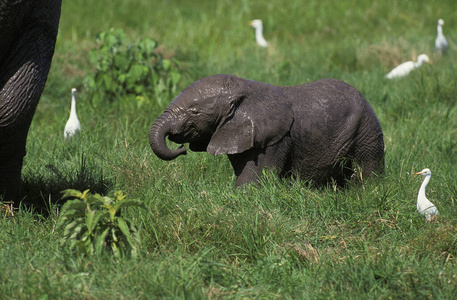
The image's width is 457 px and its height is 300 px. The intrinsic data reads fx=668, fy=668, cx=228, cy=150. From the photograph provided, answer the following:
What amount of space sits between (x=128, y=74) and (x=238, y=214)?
11.6 feet

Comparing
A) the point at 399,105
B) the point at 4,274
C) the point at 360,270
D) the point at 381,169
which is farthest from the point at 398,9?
the point at 4,274

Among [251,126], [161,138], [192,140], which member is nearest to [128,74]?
[192,140]

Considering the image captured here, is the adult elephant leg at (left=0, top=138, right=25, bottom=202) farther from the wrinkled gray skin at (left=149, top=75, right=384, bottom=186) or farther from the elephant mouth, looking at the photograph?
the elephant mouth

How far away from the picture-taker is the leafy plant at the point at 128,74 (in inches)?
287

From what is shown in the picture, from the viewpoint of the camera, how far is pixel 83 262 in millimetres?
3711

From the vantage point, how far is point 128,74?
733 centimetres

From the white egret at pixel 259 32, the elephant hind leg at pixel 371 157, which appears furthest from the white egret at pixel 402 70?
the elephant hind leg at pixel 371 157

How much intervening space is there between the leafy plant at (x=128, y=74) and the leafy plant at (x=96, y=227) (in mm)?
3491

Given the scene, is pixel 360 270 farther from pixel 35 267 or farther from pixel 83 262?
pixel 35 267

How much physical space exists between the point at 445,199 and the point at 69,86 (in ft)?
16.6

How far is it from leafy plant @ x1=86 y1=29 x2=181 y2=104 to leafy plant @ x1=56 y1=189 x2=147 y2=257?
3491 millimetres

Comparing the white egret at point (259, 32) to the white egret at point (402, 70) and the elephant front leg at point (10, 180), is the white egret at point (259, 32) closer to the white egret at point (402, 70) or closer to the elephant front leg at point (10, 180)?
the white egret at point (402, 70)

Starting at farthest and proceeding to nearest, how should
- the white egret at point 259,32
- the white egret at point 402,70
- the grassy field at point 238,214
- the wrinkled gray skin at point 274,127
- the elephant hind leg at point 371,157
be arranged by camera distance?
the white egret at point 259,32
the white egret at point 402,70
the elephant hind leg at point 371,157
the wrinkled gray skin at point 274,127
the grassy field at point 238,214

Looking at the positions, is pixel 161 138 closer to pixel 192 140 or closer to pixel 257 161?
pixel 192 140
